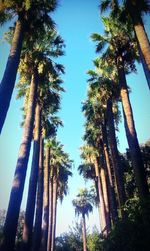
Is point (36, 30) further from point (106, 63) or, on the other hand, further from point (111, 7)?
point (106, 63)

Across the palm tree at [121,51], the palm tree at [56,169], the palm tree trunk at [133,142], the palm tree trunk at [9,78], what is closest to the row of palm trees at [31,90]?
the palm tree trunk at [9,78]

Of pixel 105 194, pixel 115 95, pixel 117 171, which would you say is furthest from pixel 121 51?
pixel 105 194

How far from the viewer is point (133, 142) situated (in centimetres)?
1464

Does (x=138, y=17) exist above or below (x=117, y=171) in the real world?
above

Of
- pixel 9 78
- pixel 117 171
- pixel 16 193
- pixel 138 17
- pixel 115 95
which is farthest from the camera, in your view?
pixel 115 95

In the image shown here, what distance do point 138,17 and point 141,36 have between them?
1694 millimetres

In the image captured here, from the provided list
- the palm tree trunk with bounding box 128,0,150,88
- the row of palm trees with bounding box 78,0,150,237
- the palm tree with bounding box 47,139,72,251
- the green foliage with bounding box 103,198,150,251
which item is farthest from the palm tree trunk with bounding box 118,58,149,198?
the palm tree with bounding box 47,139,72,251

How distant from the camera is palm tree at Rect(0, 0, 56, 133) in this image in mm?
10693

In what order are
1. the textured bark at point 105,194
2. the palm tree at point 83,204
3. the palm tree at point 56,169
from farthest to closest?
the palm tree at point 83,204 → the palm tree at point 56,169 → the textured bark at point 105,194

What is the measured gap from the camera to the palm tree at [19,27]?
35.1 ft

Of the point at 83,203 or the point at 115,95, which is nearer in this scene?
the point at 115,95

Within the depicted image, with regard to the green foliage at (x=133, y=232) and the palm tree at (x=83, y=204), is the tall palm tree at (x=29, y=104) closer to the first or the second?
the green foliage at (x=133, y=232)

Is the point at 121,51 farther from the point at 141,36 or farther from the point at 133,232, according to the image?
the point at 133,232

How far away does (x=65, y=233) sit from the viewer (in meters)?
54.7
